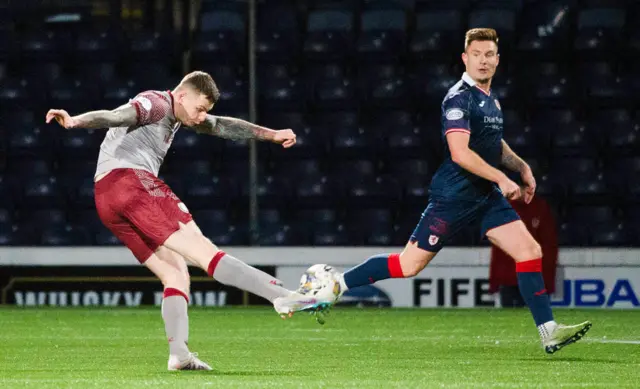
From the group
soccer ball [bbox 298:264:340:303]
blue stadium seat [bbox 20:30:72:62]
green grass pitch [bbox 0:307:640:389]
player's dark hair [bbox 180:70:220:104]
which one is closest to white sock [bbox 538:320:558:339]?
green grass pitch [bbox 0:307:640:389]

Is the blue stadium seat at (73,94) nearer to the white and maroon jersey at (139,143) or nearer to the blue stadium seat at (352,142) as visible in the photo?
the blue stadium seat at (352,142)

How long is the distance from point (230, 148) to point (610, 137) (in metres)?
4.42

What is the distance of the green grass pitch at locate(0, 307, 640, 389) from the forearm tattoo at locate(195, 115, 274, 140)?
1.25 m

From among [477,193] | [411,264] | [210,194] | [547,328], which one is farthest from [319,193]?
[547,328]

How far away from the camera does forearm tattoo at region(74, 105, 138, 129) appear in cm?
611

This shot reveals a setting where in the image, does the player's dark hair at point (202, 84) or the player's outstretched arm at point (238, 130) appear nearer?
the player's dark hair at point (202, 84)

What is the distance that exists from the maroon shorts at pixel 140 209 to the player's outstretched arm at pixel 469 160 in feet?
5.36

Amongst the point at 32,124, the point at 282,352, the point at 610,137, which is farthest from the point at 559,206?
the point at 282,352

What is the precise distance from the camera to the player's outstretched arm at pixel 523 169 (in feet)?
26.3

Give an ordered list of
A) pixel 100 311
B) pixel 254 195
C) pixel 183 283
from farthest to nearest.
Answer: pixel 254 195 < pixel 100 311 < pixel 183 283

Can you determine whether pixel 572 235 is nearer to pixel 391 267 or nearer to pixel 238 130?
pixel 391 267

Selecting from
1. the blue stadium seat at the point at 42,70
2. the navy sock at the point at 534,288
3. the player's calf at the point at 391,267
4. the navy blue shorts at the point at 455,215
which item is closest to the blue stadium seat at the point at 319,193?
the blue stadium seat at the point at 42,70

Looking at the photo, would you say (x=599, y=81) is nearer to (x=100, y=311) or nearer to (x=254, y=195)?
(x=254, y=195)

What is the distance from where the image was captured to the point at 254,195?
14.9 metres
